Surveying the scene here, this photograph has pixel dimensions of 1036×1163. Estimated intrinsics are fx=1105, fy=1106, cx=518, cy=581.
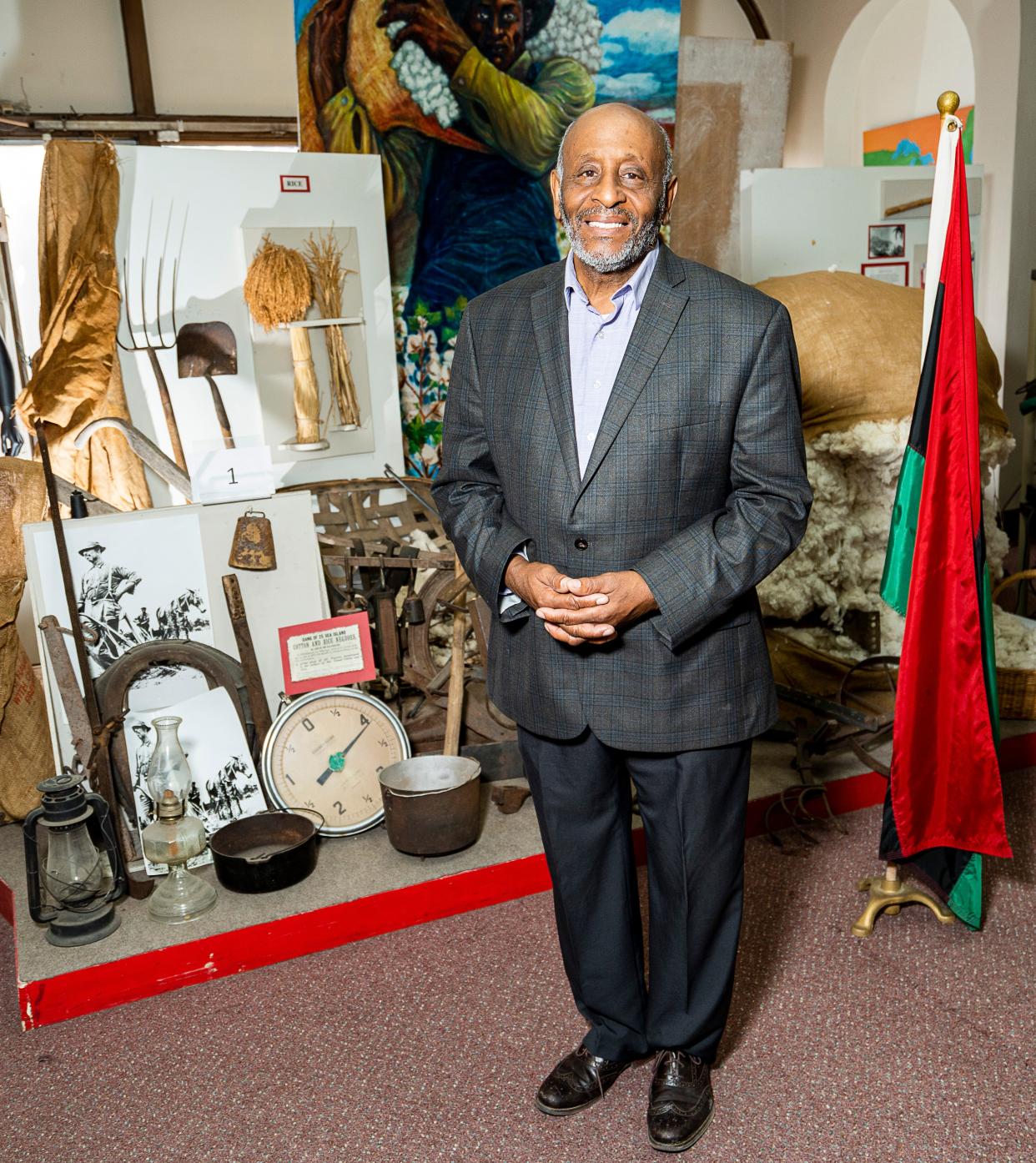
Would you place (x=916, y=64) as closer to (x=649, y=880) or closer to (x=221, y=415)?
(x=221, y=415)

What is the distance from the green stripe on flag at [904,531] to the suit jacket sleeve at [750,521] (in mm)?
958

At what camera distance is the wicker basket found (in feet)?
13.9

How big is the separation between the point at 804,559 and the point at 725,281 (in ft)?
7.30

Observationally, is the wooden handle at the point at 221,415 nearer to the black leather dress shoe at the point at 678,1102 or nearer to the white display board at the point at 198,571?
the white display board at the point at 198,571

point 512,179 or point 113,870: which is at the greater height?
point 512,179

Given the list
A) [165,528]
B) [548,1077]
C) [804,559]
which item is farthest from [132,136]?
[548,1077]

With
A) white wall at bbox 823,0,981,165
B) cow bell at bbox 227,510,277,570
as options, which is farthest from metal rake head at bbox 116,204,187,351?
white wall at bbox 823,0,981,165

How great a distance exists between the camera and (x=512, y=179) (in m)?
5.38

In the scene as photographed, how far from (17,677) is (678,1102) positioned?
267 centimetres

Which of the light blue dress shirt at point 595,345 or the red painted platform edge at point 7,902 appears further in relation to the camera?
the red painted platform edge at point 7,902

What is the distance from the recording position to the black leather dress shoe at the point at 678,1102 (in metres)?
2.32

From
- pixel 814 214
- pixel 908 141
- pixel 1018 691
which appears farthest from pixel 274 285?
pixel 908 141

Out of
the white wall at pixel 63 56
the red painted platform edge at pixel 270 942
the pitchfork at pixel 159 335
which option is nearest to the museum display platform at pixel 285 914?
the red painted platform edge at pixel 270 942

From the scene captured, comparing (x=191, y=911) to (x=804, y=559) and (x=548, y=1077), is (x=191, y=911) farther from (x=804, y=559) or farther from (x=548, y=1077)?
(x=804, y=559)
